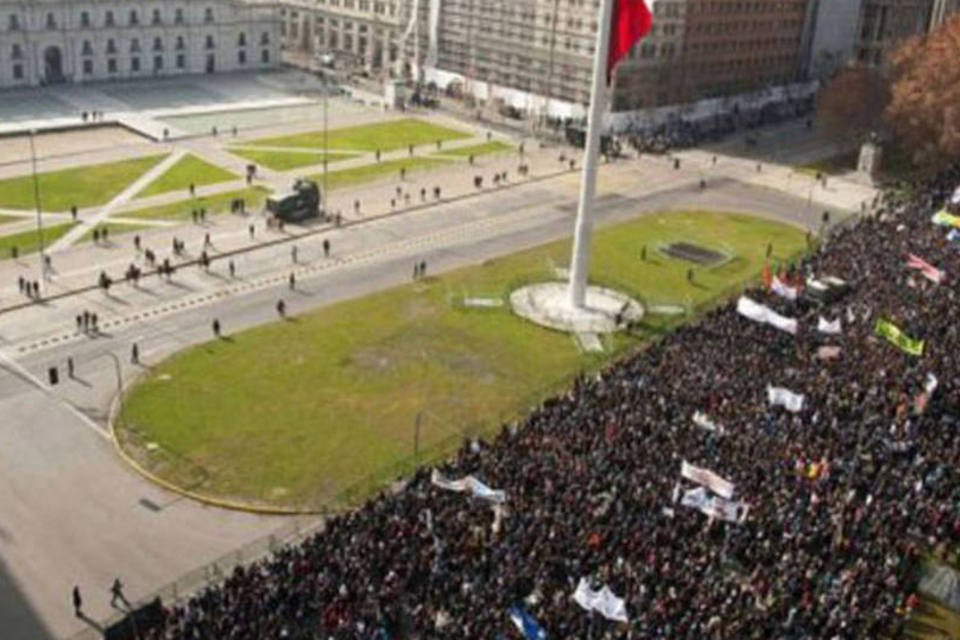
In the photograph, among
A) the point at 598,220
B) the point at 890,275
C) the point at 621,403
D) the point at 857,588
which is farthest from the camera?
the point at 598,220

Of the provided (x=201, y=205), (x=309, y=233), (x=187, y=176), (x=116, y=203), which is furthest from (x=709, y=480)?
A: (x=187, y=176)

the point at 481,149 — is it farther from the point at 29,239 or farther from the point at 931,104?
the point at 29,239

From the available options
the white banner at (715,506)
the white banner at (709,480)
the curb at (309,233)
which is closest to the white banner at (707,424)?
the white banner at (709,480)

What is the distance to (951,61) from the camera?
97.6 meters

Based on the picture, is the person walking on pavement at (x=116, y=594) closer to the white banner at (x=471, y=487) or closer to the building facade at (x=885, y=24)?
the white banner at (x=471, y=487)

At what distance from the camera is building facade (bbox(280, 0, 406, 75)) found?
137 meters

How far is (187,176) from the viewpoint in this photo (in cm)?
9181

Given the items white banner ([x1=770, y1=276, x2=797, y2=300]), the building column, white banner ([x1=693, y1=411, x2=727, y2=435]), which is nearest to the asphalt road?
white banner ([x1=693, y1=411, x2=727, y2=435])

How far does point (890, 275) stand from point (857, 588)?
35.0 m

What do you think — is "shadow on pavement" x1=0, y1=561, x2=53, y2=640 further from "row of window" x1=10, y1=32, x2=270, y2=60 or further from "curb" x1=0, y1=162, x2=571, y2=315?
"row of window" x1=10, y1=32, x2=270, y2=60

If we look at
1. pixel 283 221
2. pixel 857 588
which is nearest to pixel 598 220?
pixel 283 221

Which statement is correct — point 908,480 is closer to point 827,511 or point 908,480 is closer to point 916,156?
point 827,511

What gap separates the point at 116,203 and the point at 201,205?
664cm

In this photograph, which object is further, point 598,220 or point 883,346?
point 598,220
